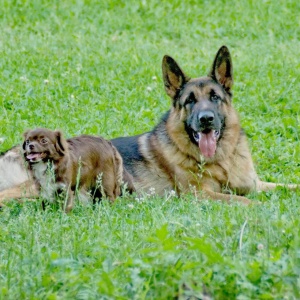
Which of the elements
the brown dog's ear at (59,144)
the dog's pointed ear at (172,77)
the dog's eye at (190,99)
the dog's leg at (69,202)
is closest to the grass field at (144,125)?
the dog's leg at (69,202)

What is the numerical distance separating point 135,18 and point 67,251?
11188 millimetres

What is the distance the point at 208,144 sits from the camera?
8.70m

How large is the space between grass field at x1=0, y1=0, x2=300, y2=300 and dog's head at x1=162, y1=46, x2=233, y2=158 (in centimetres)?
96

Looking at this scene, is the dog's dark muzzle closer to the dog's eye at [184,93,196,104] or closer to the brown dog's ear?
the dog's eye at [184,93,196,104]

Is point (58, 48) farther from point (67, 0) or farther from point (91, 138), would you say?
point (91, 138)

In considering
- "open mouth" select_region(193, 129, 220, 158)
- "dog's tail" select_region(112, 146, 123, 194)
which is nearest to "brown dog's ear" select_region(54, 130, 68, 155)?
"dog's tail" select_region(112, 146, 123, 194)

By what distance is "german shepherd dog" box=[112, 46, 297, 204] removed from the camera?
8.69 meters

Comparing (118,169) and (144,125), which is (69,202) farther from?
(144,125)

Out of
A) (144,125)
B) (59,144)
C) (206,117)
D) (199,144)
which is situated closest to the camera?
(59,144)

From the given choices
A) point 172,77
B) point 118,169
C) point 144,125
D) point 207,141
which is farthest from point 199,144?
point 144,125

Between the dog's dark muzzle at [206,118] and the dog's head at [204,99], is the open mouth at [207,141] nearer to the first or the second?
the dog's head at [204,99]

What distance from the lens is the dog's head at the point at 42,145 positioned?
7113 millimetres

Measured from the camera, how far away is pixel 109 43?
14.5m

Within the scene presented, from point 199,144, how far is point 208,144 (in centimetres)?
11
